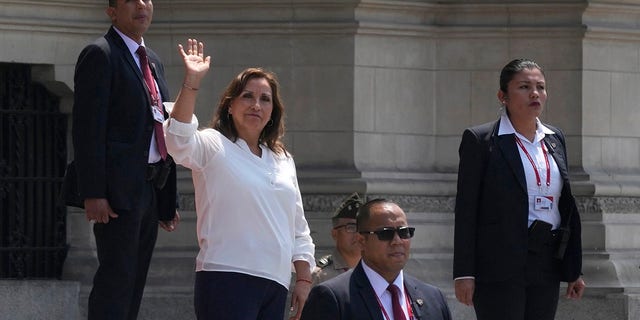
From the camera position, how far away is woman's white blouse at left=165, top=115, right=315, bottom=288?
295 inches

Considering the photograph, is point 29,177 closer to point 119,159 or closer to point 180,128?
point 119,159

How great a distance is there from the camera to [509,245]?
8.24m

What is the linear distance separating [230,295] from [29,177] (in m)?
4.70

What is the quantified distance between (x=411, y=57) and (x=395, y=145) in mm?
662

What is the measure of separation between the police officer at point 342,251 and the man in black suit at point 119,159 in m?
1.25

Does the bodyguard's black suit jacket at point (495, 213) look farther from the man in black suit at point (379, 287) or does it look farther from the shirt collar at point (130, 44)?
the shirt collar at point (130, 44)

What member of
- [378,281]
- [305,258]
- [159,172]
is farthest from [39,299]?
[378,281]

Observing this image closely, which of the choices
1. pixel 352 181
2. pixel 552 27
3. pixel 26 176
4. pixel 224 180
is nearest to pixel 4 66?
pixel 26 176

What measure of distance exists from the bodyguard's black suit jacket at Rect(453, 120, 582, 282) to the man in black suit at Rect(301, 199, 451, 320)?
1311mm

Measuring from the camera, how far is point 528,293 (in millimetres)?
8320

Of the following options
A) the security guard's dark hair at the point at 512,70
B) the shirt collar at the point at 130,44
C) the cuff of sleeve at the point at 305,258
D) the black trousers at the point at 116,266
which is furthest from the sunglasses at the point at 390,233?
the shirt collar at the point at 130,44

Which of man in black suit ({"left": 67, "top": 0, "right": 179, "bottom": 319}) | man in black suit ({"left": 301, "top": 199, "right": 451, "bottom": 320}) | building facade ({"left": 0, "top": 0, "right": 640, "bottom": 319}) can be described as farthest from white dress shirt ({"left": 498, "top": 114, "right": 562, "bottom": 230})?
building facade ({"left": 0, "top": 0, "right": 640, "bottom": 319})

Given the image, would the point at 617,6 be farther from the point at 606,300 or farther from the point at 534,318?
the point at 534,318

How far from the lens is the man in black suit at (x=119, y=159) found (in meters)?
7.86
